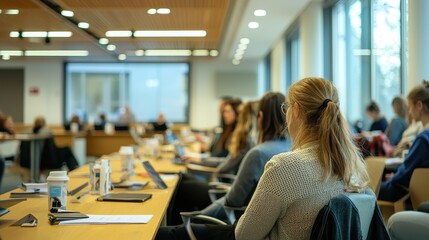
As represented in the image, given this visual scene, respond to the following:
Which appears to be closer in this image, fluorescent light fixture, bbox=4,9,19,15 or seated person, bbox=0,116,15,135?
fluorescent light fixture, bbox=4,9,19,15

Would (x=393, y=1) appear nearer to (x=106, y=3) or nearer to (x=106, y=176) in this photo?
(x=106, y=3)

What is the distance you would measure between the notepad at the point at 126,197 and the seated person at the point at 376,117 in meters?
5.63

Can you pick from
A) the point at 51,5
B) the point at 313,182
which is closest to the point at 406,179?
the point at 313,182

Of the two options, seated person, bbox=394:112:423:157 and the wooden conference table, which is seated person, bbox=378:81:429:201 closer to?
seated person, bbox=394:112:423:157

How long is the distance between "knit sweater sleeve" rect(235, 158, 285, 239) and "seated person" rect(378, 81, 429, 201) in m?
Answer: 1.90

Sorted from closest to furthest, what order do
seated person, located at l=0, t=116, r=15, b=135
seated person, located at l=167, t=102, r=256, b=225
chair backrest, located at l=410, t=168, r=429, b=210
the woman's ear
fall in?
the woman's ear → chair backrest, located at l=410, t=168, r=429, b=210 → seated person, located at l=167, t=102, r=256, b=225 → seated person, located at l=0, t=116, r=15, b=135

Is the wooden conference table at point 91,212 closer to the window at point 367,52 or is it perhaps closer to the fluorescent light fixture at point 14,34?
the fluorescent light fixture at point 14,34

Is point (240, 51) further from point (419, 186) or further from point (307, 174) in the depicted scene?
point (307, 174)

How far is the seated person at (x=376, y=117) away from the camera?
8.22 metres

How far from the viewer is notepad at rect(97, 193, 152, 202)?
122 inches

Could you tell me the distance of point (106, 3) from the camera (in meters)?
4.08

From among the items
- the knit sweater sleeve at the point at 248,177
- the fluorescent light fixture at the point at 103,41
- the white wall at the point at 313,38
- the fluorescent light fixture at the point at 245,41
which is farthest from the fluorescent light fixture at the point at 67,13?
the fluorescent light fixture at the point at 245,41

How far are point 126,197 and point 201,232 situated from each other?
56 centimetres

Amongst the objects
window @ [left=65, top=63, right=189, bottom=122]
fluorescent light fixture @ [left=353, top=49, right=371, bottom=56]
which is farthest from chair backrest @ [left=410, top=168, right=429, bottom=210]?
window @ [left=65, top=63, right=189, bottom=122]
